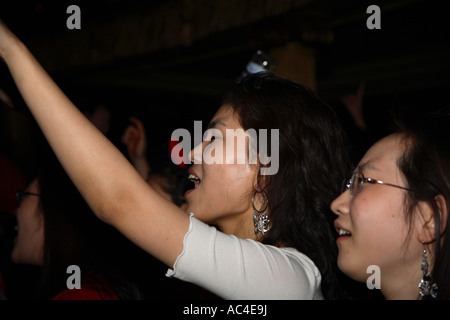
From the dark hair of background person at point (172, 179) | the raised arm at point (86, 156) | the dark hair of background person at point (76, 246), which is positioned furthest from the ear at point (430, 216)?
the dark hair of background person at point (172, 179)

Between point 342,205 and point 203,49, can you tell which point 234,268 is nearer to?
point 342,205

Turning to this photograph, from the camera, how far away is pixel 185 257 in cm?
105

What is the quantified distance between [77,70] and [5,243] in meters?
2.26

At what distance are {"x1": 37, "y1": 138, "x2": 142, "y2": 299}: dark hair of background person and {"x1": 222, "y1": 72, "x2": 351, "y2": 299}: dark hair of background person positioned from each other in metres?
0.65

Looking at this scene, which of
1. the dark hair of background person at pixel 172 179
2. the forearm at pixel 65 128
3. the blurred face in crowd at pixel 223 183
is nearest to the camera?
the forearm at pixel 65 128

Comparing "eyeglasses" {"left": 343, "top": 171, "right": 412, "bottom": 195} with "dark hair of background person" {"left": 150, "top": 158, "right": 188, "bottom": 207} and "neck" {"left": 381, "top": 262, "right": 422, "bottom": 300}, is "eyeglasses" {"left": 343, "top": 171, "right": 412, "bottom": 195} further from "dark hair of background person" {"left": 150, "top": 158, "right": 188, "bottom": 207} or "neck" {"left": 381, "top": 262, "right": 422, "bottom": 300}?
"dark hair of background person" {"left": 150, "top": 158, "right": 188, "bottom": 207}

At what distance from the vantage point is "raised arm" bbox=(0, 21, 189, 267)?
98 centimetres

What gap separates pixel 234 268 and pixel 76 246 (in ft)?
3.17

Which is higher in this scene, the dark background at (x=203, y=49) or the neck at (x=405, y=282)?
the dark background at (x=203, y=49)

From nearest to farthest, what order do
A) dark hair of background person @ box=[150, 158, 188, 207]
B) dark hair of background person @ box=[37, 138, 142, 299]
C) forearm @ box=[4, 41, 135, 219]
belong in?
forearm @ box=[4, 41, 135, 219] → dark hair of background person @ box=[37, 138, 142, 299] → dark hair of background person @ box=[150, 158, 188, 207]

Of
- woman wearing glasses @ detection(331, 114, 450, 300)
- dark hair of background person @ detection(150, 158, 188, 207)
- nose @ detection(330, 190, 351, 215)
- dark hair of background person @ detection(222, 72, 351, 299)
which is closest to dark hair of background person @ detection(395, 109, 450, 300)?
woman wearing glasses @ detection(331, 114, 450, 300)

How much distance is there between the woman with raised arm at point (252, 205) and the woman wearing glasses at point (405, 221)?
0.57 feet

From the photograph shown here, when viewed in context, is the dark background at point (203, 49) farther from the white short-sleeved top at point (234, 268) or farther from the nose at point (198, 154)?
the white short-sleeved top at point (234, 268)

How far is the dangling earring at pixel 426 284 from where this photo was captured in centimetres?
119
